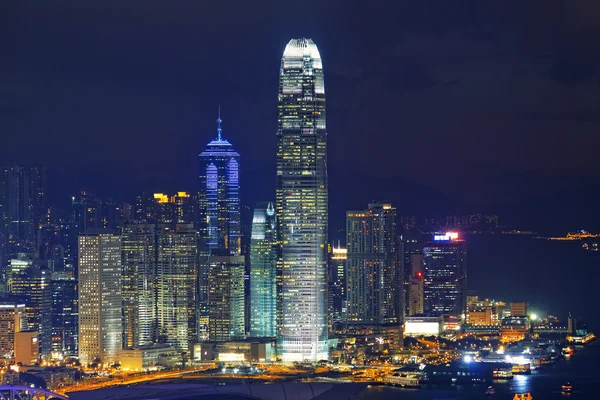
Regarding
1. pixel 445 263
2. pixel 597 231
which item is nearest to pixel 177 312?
pixel 445 263

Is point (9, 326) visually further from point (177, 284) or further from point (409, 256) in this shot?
point (409, 256)

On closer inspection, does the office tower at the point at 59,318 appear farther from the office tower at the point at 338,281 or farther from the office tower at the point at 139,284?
the office tower at the point at 338,281

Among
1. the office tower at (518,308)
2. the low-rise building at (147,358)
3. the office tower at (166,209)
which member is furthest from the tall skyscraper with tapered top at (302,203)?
the office tower at (518,308)

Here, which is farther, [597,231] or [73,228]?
[597,231]

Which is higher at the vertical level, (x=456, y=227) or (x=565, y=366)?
(x=456, y=227)

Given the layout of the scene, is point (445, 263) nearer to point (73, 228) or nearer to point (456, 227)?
point (456, 227)

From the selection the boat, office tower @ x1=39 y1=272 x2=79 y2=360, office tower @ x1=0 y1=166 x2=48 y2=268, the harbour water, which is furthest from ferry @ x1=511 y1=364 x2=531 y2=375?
office tower @ x1=0 y1=166 x2=48 y2=268

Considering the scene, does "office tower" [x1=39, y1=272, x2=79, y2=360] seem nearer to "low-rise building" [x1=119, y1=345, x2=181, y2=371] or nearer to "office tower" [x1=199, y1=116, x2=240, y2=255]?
"low-rise building" [x1=119, y1=345, x2=181, y2=371]
